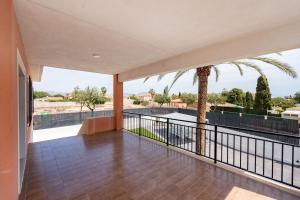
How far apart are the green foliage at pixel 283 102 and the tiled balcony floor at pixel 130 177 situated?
16.3 m

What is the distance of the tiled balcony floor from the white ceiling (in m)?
2.02

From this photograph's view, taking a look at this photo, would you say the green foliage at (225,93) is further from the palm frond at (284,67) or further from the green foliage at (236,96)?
the palm frond at (284,67)

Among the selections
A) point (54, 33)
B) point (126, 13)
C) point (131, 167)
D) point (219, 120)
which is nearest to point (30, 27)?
point (54, 33)

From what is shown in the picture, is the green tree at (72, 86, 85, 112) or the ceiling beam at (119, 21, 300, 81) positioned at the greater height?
the ceiling beam at (119, 21, 300, 81)

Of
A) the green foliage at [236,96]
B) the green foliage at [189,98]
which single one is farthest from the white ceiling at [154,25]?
the green foliage at [236,96]

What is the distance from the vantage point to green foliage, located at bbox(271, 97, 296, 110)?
15027mm

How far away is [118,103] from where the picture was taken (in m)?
6.25

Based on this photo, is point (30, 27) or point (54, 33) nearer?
point (30, 27)

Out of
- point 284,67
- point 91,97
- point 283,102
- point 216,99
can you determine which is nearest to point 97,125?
point 91,97

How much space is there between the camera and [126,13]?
1.82 m

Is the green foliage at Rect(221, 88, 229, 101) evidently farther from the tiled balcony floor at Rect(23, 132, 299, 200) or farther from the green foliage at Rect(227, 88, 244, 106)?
the tiled balcony floor at Rect(23, 132, 299, 200)

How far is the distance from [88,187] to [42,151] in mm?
2243

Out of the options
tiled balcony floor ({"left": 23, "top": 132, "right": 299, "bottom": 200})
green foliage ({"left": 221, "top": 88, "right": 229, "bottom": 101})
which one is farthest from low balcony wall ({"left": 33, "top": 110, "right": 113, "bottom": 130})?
green foliage ({"left": 221, "top": 88, "right": 229, "bottom": 101})

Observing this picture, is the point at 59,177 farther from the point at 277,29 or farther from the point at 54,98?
the point at 54,98
